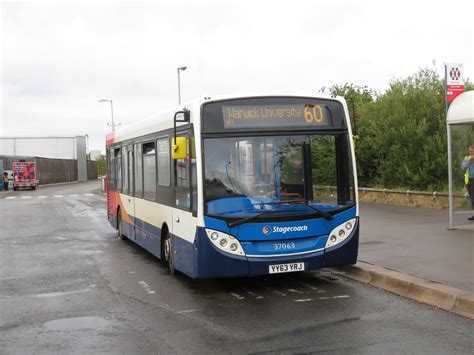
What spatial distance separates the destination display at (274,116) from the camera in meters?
8.17

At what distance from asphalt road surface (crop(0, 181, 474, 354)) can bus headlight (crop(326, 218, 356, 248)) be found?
0.65 metres

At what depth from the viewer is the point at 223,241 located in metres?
7.86

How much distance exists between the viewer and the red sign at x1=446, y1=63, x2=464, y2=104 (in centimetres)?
1302

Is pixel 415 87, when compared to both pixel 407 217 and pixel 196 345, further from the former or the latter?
pixel 196 345

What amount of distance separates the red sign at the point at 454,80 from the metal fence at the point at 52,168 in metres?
55.5

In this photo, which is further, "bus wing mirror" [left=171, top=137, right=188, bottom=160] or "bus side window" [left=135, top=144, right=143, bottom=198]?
"bus side window" [left=135, top=144, right=143, bottom=198]

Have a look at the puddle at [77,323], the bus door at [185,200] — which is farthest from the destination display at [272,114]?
the puddle at [77,323]

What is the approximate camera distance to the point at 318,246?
823 centimetres

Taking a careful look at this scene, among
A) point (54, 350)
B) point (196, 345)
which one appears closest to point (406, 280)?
point (196, 345)

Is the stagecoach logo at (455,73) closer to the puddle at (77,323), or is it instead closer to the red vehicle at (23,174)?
the puddle at (77,323)

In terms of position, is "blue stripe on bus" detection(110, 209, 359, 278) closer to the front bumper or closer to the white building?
the front bumper

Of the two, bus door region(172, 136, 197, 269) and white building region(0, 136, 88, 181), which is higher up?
white building region(0, 136, 88, 181)

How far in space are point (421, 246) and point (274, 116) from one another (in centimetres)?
413

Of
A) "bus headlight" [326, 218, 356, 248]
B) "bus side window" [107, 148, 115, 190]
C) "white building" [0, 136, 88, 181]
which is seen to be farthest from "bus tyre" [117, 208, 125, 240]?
"white building" [0, 136, 88, 181]
